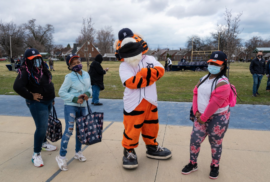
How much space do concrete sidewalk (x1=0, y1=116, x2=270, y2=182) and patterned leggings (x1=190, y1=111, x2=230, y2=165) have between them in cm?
36

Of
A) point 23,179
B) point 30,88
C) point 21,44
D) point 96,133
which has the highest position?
point 21,44

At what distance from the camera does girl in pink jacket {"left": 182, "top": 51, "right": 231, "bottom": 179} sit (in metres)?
2.46

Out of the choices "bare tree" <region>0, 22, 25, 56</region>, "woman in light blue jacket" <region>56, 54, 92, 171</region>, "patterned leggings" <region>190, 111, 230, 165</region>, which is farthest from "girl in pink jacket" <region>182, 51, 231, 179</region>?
"bare tree" <region>0, 22, 25, 56</region>

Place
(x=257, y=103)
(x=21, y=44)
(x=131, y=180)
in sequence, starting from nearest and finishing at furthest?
(x=131, y=180)
(x=257, y=103)
(x=21, y=44)

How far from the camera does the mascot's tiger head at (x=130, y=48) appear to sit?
2.79m

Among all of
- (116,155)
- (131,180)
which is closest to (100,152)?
(116,155)

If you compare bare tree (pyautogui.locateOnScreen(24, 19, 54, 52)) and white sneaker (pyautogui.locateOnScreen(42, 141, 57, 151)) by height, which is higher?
bare tree (pyautogui.locateOnScreen(24, 19, 54, 52))

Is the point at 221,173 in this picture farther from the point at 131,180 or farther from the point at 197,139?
the point at 131,180

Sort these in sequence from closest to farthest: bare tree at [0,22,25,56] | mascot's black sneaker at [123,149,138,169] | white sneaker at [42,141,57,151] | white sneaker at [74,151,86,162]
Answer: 1. mascot's black sneaker at [123,149,138,169]
2. white sneaker at [74,151,86,162]
3. white sneaker at [42,141,57,151]
4. bare tree at [0,22,25,56]

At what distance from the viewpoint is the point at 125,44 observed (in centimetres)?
280

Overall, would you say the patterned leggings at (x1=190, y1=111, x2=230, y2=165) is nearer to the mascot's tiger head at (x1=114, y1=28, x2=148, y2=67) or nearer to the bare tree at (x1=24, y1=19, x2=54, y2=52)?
the mascot's tiger head at (x1=114, y1=28, x2=148, y2=67)

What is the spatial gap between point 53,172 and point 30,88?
1.24 meters

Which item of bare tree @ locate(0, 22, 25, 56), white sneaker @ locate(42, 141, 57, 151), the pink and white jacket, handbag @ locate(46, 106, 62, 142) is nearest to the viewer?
the pink and white jacket

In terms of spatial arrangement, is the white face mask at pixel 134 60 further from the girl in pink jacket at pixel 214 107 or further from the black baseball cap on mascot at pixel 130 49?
the girl in pink jacket at pixel 214 107
